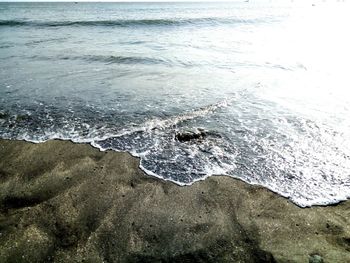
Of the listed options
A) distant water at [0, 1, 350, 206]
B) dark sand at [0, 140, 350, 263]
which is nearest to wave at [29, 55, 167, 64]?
distant water at [0, 1, 350, 206]

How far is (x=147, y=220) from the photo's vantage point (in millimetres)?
3574

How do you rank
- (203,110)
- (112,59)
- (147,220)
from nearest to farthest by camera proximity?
(147,220) < (203,110) < (112,59)

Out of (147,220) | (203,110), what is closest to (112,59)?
(203,110)

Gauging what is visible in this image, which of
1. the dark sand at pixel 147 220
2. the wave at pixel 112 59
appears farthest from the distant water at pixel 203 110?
the dark sand at pixel 147 220

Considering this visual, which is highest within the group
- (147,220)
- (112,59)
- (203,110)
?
(147,220)

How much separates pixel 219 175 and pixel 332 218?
163 centimetres

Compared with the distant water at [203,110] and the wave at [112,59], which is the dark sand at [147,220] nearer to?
the distant water at [203,110]

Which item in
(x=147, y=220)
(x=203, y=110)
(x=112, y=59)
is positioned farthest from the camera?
(x=112, y=59)

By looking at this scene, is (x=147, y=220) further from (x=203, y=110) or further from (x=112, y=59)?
(x=112, y=59)

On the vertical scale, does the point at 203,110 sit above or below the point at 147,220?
below

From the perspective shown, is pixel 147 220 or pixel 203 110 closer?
pixel 147 220

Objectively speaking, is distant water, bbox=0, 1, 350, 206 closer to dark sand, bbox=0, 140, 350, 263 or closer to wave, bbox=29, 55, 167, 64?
wave, bbox=29, 55, 167, 64

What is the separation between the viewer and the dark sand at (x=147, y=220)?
3086mm

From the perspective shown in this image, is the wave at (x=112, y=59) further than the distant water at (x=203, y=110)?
Yes
